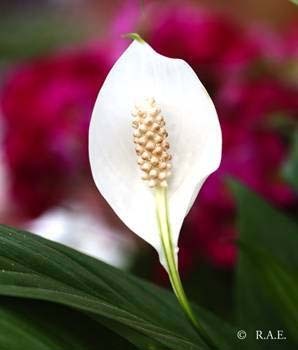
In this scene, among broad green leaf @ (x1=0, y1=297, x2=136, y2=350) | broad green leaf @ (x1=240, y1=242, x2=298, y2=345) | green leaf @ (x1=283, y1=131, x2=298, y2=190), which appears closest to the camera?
broad green leaf @ (x1=0, y1=297, x2=136, y2=350)

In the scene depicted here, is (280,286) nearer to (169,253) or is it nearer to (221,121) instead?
(169,253)

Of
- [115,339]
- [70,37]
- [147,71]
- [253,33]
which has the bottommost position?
[115,339]

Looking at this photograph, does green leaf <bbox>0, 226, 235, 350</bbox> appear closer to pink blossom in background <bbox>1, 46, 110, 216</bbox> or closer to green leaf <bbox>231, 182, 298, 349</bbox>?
green leaf <bbox>231, 182, 298, 349</bbox>

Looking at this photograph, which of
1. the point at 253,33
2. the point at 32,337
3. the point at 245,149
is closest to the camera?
the point at 32,337

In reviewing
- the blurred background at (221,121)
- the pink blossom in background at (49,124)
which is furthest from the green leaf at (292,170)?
the pink blossom in background at (49,124)

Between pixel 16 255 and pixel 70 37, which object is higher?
pixel 70 37

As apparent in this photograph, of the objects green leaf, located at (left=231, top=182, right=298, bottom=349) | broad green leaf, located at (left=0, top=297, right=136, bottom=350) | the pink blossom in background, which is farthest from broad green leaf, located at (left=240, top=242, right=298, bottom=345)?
the pink blossom in background

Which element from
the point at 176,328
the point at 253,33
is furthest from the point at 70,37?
the point at 176,328

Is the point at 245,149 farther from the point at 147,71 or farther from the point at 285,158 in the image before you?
the point at 147,71

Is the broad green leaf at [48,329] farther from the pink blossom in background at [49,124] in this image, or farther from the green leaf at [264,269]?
the pink blossom in background at [49,124]
